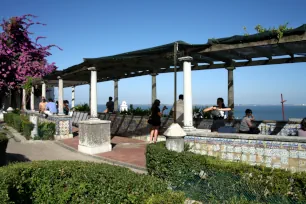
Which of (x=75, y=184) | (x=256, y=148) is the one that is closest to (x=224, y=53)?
(x=256, y=148)

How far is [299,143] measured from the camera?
5422 mm

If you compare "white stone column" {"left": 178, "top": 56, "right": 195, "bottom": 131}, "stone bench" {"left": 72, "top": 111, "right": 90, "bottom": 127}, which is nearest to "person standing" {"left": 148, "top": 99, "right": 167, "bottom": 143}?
"white stone column" {"left": 178, "top": 56, "right": 195, "bottom": 131}

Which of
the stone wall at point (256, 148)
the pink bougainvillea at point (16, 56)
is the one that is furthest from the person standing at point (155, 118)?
the pink bougainvillea at point (16, 56)

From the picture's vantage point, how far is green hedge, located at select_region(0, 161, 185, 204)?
13.2 ft

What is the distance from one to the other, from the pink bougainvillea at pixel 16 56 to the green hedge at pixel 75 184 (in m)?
20.5

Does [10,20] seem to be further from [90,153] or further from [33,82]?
[90,153]

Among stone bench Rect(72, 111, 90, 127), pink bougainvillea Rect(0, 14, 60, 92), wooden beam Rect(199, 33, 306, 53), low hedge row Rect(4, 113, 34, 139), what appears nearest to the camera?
wooden beam Rect(199, 33, 306, 53)

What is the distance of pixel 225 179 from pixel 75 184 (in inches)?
103

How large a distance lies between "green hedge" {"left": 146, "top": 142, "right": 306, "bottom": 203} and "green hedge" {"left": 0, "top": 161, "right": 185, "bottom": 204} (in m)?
1.07

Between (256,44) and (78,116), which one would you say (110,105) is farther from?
(256,44)

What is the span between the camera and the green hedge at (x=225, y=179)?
4145 millimetres

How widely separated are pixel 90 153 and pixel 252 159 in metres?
5.81

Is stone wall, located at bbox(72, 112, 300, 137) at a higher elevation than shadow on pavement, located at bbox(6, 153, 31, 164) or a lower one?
higher

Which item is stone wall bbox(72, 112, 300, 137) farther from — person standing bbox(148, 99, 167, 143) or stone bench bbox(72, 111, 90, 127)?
person standing bbox(148, 99, 167, 143)
